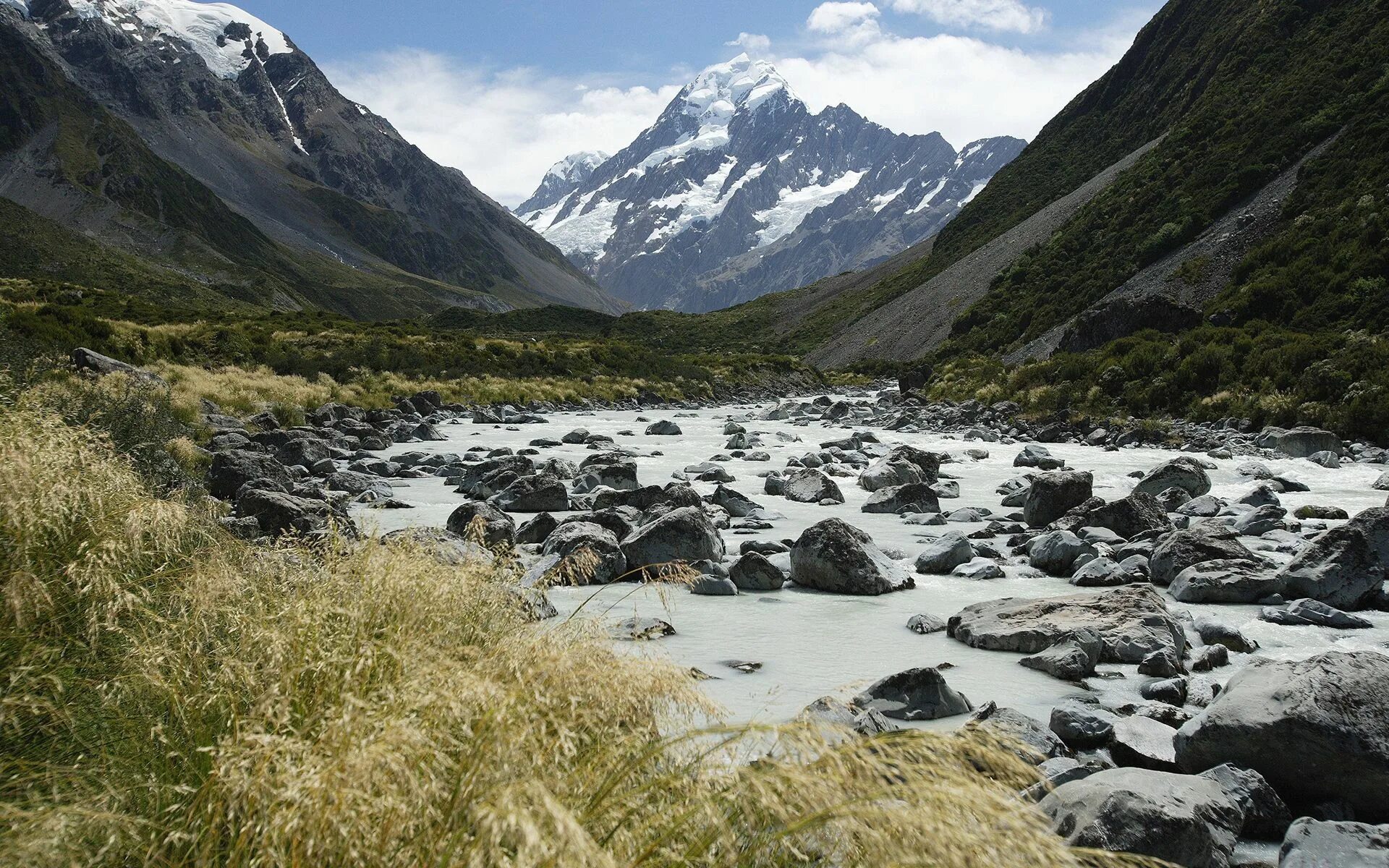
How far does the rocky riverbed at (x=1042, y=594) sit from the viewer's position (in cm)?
433

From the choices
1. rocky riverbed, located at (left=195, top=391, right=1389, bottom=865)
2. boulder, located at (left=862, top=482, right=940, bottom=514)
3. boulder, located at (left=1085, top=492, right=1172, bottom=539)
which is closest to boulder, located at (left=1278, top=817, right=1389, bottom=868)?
rocky riverbed, located at (left=195, top=391, right=1389, bottom=865)

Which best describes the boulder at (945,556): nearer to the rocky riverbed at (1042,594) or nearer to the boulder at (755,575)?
the rocky riverbed at (1042,594)

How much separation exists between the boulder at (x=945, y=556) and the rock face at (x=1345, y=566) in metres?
3.44

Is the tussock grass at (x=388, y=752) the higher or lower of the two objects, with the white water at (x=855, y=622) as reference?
higher

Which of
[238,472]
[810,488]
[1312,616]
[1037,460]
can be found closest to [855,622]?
[1312,616]

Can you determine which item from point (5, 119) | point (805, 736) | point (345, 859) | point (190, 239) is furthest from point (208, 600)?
point (5, 119)

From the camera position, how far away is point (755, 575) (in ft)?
32.1

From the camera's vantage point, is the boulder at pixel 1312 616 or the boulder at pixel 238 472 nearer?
the boulder at pixel 1312 616

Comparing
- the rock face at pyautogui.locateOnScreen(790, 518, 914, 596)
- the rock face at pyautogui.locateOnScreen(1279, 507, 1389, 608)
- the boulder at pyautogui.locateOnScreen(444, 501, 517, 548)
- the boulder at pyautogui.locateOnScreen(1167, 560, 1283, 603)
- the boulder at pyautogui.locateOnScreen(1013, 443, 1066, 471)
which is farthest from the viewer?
the boulder at pyautogui.locateOnScreen(1013, 443, 1066, 471)

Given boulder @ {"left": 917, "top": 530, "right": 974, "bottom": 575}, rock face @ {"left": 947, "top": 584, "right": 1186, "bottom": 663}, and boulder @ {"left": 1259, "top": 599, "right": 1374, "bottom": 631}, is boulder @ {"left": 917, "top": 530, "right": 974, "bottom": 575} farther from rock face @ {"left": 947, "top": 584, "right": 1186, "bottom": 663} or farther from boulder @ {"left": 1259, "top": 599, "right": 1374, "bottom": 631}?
boulder @ {"left": 1259, "top": 599, "right": 1374, "bottom": 631}

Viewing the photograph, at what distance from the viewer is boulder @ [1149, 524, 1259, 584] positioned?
942 centimetres

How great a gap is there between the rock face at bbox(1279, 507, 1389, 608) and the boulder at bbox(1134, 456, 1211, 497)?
585cm

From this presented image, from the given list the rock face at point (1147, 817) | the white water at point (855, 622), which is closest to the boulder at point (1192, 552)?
the white water at point (855, 622)

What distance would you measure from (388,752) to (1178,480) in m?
16.3
